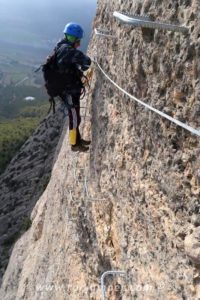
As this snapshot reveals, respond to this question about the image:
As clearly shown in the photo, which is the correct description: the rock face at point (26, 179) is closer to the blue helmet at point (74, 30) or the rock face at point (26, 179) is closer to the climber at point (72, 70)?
the climber at point (72, 70)

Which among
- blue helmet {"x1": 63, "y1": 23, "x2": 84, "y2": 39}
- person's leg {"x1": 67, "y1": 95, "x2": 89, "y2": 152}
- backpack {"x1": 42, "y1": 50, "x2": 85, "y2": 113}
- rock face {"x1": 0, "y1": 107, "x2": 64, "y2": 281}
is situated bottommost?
rock face {"x1": 0, "y1": 107, "x2": 64, "y2": 281}

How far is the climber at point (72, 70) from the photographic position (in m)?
8.21

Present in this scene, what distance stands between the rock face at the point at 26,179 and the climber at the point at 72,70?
19.5 metres

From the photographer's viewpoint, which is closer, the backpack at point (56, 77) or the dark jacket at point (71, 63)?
the dark jacket at point (71, 63)

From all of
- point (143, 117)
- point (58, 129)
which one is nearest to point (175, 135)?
point (143, 117)

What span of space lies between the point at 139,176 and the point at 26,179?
2723cm

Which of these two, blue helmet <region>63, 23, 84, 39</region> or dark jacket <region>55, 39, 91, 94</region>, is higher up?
blue helmet <region>63, 23, 84, 39</region>

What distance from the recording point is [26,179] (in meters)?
32.5

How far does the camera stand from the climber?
8.21m

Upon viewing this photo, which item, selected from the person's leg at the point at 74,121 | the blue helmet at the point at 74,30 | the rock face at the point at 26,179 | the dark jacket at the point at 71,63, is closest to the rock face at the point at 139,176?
the person's leg at the point at 74,121

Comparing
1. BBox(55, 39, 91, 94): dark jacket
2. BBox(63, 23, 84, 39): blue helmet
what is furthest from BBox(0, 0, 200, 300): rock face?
BBox(63, 23, 84, 39): blue helmet

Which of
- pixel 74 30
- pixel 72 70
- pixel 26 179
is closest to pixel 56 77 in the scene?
pixel 72 70

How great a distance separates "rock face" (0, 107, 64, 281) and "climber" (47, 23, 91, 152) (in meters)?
19.5

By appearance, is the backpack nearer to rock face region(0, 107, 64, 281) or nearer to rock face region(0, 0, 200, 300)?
rock face region(0, 0, 200, 300)
